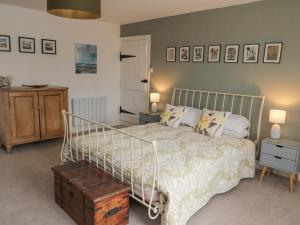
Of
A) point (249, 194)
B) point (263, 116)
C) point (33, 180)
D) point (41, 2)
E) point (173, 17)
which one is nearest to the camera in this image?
point (249, 194)

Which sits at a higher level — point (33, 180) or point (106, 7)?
point (106, 7)

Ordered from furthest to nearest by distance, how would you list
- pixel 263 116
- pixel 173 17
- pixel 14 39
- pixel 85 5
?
pixel 173 17
pixel 14 39
pixel 263 116
pixel 85 5

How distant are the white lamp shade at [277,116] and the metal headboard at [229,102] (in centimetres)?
31

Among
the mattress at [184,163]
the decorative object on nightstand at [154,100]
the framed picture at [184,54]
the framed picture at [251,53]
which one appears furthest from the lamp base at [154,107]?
the framed picture at [251,53]

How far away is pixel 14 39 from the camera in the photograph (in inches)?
168

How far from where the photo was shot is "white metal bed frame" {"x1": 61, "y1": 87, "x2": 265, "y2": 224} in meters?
2.16

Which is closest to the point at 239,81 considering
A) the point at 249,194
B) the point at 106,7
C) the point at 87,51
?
the point at 249,194

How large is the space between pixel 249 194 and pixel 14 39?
4399 millimetres

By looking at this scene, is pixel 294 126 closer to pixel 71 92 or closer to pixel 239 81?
pixel 239 81

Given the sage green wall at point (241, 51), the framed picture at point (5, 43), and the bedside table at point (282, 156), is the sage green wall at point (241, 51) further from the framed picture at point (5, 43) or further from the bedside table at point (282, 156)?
the framed picture at point (5, 43)

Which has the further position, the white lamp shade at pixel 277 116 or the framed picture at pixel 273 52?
the framed picture at pixel 273 52

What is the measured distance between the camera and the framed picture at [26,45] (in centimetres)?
433

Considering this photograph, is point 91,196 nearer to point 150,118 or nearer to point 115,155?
point 115,155

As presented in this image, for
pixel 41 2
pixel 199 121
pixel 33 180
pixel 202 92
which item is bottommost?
pixel 33 180
